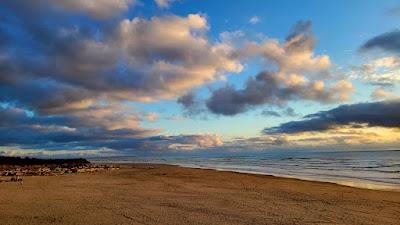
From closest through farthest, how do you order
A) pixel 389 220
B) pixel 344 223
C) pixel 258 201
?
pixel 344 223 → pixel 389 220 → pixel 258 201

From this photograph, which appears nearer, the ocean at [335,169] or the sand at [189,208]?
the sand at [189,208]

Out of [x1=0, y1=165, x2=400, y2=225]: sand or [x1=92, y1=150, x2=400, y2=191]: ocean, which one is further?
[x1=92, y1=150, x2=400, y2=191]: ocean

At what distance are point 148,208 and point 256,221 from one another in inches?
137

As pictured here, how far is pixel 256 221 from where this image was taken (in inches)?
363

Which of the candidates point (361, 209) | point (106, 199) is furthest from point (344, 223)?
point (106, 199)

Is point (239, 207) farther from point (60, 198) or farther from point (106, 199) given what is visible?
point (60, 198)

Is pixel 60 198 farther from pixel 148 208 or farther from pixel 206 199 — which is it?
pixel 206 199

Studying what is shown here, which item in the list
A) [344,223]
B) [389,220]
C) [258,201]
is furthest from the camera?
[258,201]

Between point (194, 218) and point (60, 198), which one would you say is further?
point (60, 198)

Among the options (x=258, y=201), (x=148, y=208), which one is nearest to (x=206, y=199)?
(x=258, y=201)

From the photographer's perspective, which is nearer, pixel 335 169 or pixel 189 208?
pixel 189 208

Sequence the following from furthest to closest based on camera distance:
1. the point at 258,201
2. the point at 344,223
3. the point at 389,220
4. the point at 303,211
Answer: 1. the point at 258,201
2. the point at 303,211
3. the point at 389,220
4. the point at 344,223

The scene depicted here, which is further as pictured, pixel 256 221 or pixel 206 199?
pixel 206 199

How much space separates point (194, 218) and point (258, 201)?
3736 mm
